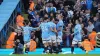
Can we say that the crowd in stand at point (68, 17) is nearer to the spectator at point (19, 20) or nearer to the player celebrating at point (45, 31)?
the spectator at point (19, 20)

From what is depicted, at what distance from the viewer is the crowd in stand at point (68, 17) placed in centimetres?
1791

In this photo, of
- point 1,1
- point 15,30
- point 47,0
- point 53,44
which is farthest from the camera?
point 1,1

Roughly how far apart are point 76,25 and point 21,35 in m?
2.19

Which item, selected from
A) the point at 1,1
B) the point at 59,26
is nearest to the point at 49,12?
the point at 59,26

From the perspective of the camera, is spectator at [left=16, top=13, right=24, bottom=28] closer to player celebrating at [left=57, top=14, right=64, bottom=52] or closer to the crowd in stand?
the crowd in stand

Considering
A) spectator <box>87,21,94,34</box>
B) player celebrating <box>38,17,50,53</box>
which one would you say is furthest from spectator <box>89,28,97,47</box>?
player celebrating <box>38,17,50,53</box>

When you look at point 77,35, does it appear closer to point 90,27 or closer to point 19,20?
point 90,27

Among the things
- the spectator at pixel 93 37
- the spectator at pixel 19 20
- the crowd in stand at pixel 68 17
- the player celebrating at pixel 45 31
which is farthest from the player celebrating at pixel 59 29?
the spectator at pixel 19 20

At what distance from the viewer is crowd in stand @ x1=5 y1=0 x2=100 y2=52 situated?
17.9 metres

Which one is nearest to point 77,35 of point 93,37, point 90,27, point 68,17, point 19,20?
point 93,37

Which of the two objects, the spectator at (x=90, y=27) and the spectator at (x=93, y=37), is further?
the spectator at (x=90, y=27)

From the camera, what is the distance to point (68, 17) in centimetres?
1916

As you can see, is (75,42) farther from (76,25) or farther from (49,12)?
(49,12)

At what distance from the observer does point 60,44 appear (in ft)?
57.7
